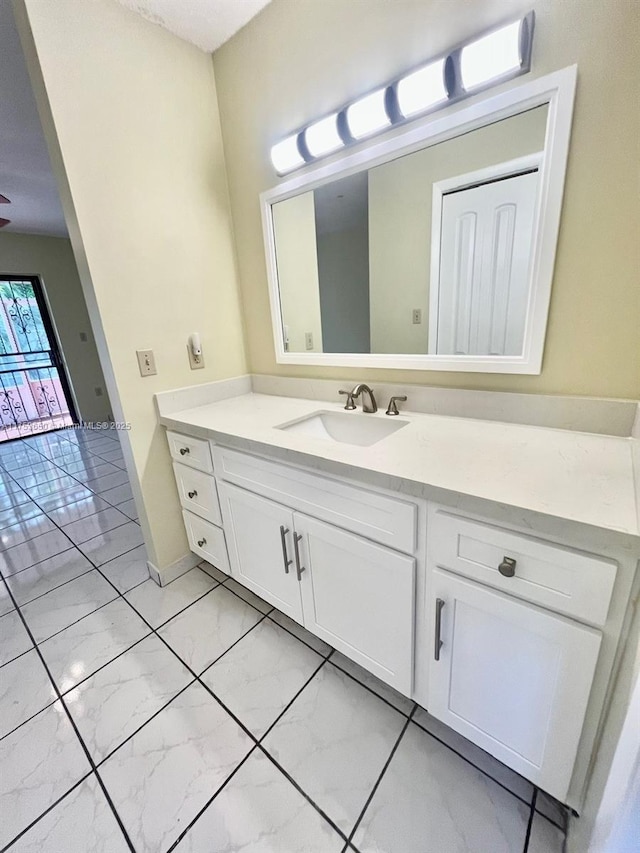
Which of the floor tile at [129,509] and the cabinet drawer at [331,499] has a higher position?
the cabinet drawer at [331,499]

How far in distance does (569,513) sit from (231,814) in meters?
1.16

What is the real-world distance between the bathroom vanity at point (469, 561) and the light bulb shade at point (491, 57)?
A: 3.36 feet

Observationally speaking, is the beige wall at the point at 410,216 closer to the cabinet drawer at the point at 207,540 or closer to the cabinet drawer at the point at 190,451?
the cabinet drawer at the point at 190,451

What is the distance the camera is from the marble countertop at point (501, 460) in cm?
73

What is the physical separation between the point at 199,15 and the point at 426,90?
1033mm

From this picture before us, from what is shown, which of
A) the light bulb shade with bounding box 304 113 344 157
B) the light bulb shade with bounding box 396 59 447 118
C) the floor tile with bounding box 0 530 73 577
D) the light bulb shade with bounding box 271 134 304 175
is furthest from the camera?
the floor tile with bounding box 0 530 73 577

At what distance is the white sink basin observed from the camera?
4.66ft

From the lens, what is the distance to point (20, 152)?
230 cm

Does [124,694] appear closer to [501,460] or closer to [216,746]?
[216,746]

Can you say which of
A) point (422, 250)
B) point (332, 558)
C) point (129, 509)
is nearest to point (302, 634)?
point (332, 558)

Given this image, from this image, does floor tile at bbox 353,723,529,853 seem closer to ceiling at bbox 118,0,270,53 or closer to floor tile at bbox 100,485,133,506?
floor tile at bbox 100,485,133,506

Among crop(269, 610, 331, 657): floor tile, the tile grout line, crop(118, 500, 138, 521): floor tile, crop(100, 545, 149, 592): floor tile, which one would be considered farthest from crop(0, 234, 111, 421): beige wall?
crop(269, 610, 331, 657): floor tile

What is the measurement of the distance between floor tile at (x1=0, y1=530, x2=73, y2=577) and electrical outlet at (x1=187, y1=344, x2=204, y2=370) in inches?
57.3

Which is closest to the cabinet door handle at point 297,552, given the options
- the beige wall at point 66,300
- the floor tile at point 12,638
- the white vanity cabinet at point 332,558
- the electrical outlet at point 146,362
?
the white vanity cabinet at point 332,558
